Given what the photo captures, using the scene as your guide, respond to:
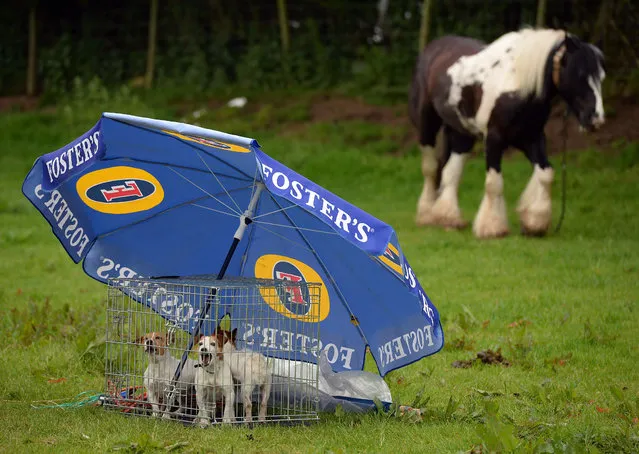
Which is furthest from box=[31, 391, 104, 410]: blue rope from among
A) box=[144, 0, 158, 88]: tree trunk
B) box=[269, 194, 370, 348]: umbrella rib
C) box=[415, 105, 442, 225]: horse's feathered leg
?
box=[144, 0, 158, 88]: tree trunk

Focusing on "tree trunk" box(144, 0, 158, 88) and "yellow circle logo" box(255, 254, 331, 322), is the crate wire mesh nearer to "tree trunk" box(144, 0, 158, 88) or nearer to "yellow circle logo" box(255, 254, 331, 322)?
"yellow circle logo" box(255, 254, 331, 322)

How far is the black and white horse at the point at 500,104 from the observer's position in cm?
1282

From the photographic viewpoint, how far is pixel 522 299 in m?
10.4

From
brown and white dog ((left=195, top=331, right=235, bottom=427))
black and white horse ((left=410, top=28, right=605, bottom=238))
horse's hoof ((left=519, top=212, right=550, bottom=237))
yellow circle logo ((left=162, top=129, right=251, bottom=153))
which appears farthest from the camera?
horse's hoof ((left=519, top=212, right=550, bottom=237))

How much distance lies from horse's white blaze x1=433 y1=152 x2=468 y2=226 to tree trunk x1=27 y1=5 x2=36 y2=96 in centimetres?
1347

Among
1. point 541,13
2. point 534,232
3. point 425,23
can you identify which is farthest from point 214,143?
point 425,23

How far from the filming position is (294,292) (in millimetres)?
6426

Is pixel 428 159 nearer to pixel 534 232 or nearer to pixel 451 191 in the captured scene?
pixel 451 191

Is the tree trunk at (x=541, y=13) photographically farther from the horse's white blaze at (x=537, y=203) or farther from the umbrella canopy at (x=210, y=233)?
the umbrella canopy at (x=210, y=233)

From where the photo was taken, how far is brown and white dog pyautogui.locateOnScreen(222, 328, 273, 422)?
6.16m

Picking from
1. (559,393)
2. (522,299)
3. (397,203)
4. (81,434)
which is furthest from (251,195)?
(397,203)

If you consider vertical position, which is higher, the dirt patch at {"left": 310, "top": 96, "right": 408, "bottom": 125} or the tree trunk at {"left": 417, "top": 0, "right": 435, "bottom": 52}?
the tree trunk at {"left": 417, "top": 0, "right": 435, "bottom": 52}

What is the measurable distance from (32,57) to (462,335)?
1822 cm

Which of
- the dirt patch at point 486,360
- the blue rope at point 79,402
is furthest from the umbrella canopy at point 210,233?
the dirt patch at point 486,360
